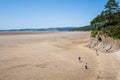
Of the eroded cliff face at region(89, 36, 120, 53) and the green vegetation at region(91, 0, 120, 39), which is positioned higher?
the green vegetation at region(91, 0, 120, 39)

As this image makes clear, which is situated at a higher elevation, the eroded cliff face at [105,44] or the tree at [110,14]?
the tree at [110,14]

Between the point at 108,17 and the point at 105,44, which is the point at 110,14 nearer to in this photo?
the point at 108,17

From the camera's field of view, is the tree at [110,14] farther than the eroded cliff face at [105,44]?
Yes

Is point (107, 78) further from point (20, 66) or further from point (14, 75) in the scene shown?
point (20, 66)

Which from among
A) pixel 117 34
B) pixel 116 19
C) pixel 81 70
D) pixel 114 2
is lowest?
pixel 81 70

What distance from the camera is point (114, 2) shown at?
50875 millimetres

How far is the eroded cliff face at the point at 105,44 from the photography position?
130 ft

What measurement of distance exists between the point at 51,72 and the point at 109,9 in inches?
1319

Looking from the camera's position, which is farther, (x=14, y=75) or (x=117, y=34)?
(x=117, y=34)

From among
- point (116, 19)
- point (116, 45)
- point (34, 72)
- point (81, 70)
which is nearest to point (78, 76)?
point (81, 70)

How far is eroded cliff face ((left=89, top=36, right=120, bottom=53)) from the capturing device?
39.8 meters

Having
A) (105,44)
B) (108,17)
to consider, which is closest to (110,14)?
(108,17)

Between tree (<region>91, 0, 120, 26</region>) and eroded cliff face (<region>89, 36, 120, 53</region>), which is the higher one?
tree (<region>91, 0, 120, 26</region>)

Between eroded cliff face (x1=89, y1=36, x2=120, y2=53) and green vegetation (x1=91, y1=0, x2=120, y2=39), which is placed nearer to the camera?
eroded cliff face (x1=89, y1=36, x2=120, y2=53)
